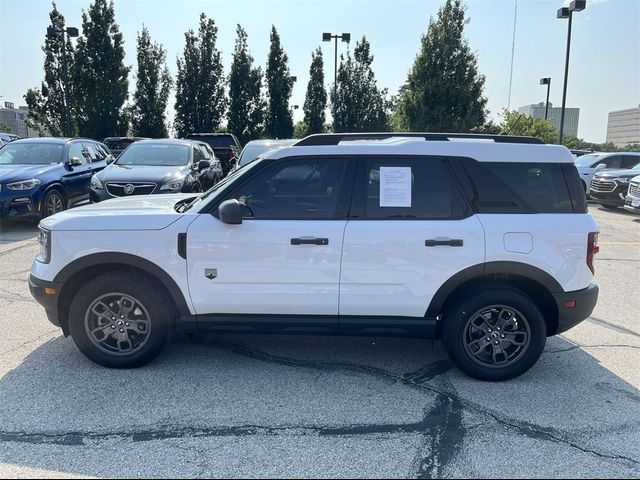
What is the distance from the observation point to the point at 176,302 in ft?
12.4

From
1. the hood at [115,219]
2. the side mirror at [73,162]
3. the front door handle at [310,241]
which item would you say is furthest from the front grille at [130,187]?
the front door handle at [310,241]

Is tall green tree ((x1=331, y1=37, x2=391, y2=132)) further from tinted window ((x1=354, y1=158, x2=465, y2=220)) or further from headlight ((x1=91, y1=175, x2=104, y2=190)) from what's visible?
tinted window ((x1=354, y1=158, x2=465, y2=220))

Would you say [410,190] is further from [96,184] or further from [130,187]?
[96,184]

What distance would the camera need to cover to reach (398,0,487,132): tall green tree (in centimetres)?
2422

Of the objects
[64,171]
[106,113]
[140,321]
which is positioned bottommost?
[140,321]

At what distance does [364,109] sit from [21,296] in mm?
26206

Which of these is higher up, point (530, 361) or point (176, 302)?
point (176, 302)

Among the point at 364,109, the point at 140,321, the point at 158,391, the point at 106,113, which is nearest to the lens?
the point at 158,391

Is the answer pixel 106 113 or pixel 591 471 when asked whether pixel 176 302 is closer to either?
pixel 591 471

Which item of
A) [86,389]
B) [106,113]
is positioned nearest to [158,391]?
[86,389]

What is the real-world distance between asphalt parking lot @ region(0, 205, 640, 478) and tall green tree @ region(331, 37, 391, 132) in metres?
26.1

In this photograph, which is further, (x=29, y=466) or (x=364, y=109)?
(x=364, y=109)

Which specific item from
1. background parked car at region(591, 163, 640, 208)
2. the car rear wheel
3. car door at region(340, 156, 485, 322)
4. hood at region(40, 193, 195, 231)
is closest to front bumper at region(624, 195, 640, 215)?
background parked car at region(591, 163, 640, 208)

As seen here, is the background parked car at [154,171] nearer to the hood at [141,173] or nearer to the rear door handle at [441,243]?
the hood at [141,173]
